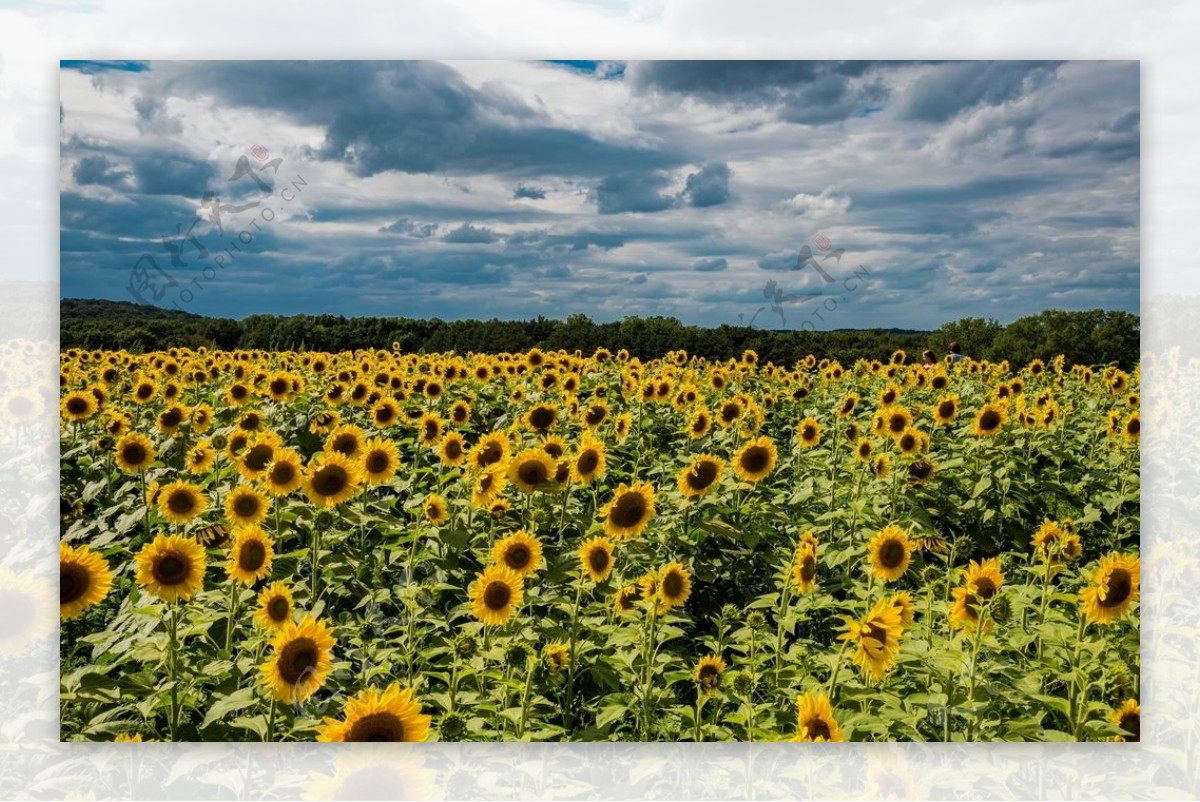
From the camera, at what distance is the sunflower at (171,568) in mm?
3551

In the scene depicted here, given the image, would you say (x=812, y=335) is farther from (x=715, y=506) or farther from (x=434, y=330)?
(x=434, y=330)

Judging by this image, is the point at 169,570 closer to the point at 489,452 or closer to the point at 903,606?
the point at 489,452

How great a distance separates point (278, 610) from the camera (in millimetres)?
3291

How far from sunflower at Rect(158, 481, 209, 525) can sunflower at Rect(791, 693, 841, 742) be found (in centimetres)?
254

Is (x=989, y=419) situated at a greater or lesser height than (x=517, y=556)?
greater

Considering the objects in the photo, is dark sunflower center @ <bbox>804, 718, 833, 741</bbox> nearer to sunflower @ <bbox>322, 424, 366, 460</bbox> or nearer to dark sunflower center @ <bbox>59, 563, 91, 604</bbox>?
sunflower @ <bbox>322, 424, 366, 460</bbox>

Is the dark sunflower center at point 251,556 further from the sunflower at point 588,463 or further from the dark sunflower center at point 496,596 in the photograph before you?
the sunflower at point 588,463

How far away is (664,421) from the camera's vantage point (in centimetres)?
540

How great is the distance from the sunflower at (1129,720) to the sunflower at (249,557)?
132 inches

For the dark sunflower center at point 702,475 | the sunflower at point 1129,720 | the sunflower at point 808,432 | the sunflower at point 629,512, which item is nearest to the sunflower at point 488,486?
the sunflower at point 629,512

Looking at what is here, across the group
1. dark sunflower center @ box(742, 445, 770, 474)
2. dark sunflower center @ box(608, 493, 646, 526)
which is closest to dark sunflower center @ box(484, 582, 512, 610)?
dark sunflower center @ box(608, 493, 646, 526)

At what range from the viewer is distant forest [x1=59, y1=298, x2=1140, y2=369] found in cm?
424

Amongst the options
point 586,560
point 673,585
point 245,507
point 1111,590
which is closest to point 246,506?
point 245,507

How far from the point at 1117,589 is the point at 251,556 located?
11.0 feet
